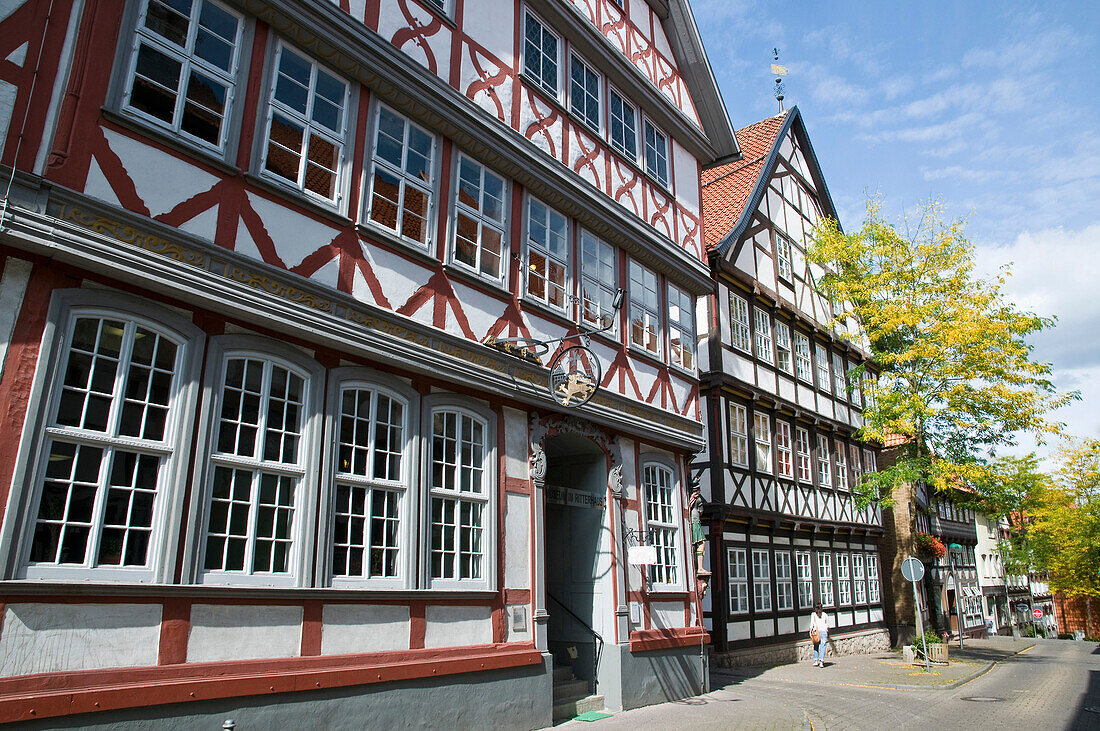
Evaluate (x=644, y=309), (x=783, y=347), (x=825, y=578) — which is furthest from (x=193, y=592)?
(x=825, y=578)

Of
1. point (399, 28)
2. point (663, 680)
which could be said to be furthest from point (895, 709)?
point (399, 28)

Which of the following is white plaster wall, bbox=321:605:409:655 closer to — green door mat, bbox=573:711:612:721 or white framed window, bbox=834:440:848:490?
green door mat, bbox=573:711:612:721

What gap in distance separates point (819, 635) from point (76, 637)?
17.8 metres

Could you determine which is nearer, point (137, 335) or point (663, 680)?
point (137, 335)

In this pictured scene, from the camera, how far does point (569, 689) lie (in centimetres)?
1123

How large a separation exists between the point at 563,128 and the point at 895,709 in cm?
1132

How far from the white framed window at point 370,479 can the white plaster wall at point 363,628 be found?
260 millimetres

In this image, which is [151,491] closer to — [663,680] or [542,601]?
[542,601]

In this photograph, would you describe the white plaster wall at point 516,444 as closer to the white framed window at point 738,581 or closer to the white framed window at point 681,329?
the white framed window at point 681,329

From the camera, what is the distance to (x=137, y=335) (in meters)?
6.54

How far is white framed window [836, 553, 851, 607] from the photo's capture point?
23719mm

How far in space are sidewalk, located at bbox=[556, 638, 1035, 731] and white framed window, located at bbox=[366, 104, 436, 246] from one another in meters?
6.75

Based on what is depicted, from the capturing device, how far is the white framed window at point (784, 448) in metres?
21.4

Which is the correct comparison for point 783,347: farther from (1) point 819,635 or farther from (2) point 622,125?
(2) point 622,125
